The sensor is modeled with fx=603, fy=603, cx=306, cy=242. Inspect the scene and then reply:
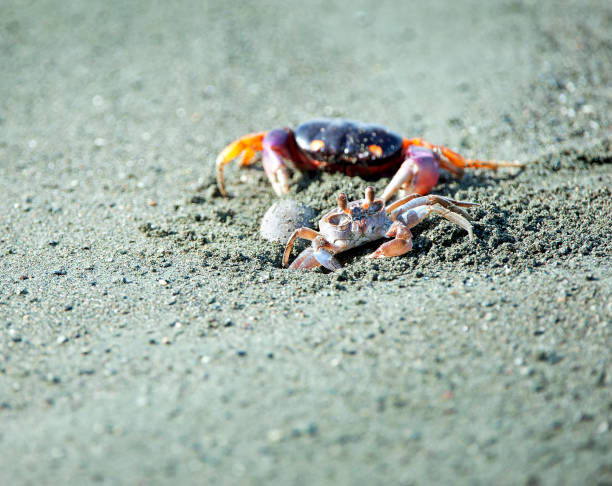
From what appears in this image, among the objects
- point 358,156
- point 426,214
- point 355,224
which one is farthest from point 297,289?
point 358,156

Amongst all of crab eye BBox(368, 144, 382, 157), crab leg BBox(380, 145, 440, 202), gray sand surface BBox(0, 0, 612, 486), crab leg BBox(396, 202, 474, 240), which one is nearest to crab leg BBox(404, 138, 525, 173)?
gray sand surface BBox(0, 0, 612, 486)

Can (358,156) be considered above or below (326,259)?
above

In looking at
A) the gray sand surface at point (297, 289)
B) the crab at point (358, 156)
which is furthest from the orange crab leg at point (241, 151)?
the gray sand surface at point (297, 289)

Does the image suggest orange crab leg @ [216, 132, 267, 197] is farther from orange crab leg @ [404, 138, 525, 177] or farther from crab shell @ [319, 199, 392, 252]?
crab shell @ [319, 199, 392, 252]

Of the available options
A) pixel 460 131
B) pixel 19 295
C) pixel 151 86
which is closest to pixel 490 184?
pixel 460 131

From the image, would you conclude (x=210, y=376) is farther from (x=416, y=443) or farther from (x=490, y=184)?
(x=490, y=184)

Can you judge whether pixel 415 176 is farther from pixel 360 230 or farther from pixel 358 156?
pixel 360 230

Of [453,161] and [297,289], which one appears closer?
[297,289]
